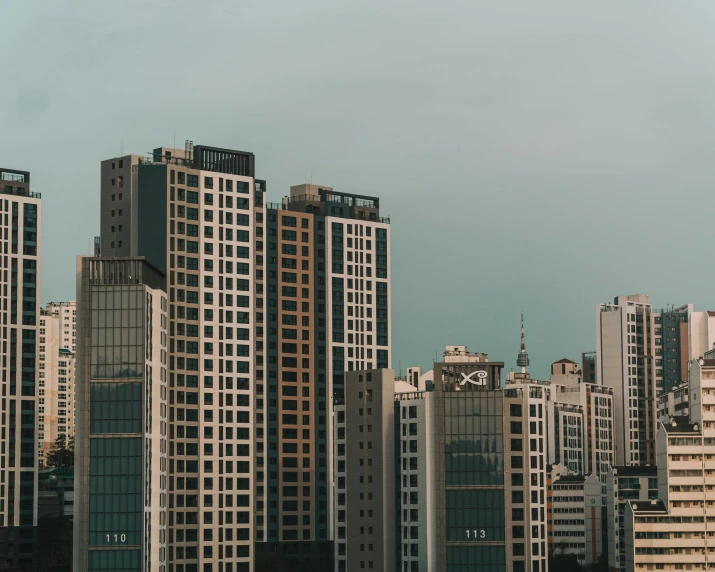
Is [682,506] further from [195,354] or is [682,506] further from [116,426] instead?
[116,426]

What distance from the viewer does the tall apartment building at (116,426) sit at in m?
156

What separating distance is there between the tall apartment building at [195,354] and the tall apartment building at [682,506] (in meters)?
53.0

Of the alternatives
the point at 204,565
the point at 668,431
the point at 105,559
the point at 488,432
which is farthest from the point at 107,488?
the point at 668,431

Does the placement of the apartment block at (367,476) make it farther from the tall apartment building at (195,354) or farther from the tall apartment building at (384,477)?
the tall apartment building at (195,354)

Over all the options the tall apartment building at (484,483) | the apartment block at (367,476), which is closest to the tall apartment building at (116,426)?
the apartment block at (367,476)

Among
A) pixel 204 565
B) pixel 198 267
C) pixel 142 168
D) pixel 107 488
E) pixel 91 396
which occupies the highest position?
pixel 142 168

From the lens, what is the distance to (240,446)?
197250 mm

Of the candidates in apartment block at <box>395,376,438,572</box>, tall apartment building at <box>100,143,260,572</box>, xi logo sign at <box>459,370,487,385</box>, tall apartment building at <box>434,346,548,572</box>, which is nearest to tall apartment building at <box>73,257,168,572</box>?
tall apartment building at <box>100,143,260,572</box>

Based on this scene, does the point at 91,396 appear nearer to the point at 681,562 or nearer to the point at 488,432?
the point at 488,432

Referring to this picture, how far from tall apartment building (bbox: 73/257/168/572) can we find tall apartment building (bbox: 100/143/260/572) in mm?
26082

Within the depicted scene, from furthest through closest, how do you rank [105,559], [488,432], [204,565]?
[204,565], [488,432], [105,559]

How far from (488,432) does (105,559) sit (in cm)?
4959

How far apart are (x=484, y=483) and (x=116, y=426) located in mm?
46358

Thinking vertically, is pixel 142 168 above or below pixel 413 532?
above
